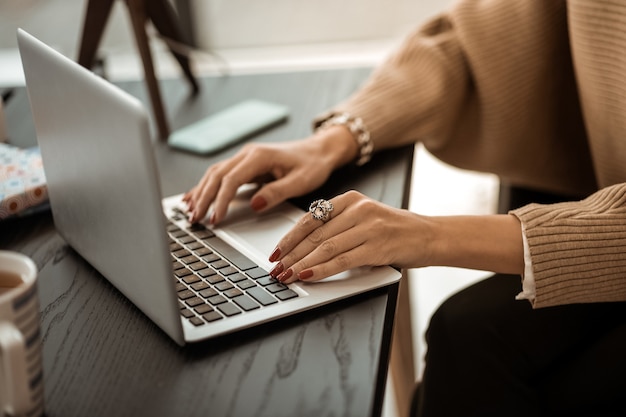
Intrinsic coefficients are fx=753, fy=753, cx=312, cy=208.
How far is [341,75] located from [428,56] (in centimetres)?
32

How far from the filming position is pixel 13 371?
0.48 meters

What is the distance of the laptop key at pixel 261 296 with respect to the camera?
2.13 feet

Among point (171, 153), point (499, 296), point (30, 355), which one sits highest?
point (30, 355)

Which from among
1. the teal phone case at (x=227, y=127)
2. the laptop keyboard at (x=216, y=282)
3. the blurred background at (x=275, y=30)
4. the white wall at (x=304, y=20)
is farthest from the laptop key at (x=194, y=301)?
the white wall at (x=304, y=20)

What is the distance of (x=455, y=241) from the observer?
737mm

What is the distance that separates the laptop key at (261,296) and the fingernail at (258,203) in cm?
18

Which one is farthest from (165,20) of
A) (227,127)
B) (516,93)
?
(516,93)

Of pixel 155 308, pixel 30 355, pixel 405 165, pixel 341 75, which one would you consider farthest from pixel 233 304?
pixel 341 75

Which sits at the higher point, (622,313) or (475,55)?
(475,55)

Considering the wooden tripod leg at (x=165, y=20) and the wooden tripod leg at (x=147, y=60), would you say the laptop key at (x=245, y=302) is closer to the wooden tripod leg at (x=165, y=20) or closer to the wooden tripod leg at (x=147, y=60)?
the wooden tripod leg at (x=147, y=60)

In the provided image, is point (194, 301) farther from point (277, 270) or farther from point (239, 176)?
point (239, 176)

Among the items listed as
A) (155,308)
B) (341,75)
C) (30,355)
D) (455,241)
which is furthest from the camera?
(341,75)

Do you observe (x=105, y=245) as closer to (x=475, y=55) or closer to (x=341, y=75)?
(x=475, y=55)

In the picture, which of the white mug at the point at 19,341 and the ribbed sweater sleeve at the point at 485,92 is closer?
the white mug at the point at 19,341
